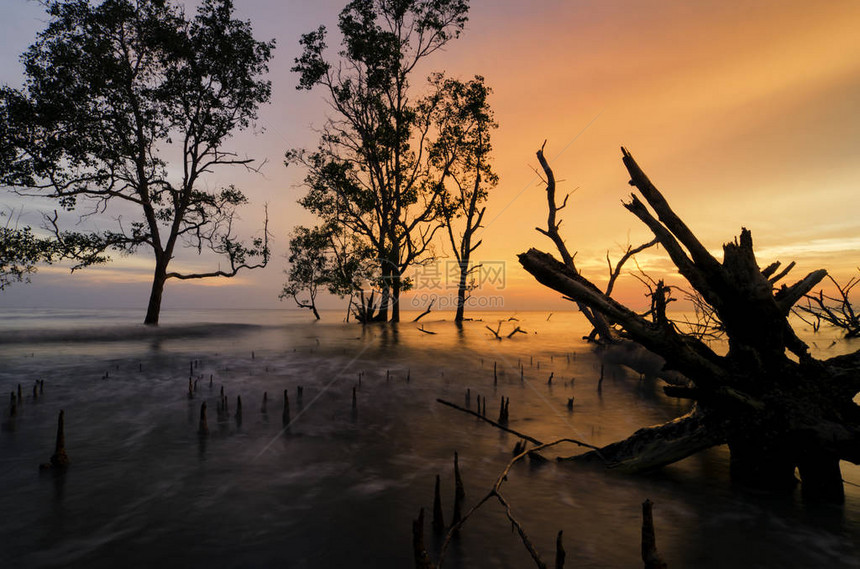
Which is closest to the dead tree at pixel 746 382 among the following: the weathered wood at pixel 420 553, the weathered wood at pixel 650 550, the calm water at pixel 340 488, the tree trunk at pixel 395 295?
the calm water at pixel 340 488

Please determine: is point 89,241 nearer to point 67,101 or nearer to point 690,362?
point 67,101

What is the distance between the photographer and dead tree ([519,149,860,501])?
5.21 meters

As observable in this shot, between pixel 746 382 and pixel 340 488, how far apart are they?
5.44 metres

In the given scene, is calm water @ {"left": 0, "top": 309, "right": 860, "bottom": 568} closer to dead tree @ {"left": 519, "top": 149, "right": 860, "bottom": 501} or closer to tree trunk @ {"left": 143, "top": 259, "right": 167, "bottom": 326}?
dead tree @ {"left": 519, "top": 149, "right": 860, "bottom": 501}

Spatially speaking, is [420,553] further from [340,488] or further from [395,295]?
[395,295]

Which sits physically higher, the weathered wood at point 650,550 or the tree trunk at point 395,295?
the tree trunk at point 395,295

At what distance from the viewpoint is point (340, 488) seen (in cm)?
581

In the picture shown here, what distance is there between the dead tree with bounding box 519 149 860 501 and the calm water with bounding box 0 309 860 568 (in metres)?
0.45

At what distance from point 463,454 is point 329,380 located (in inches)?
266

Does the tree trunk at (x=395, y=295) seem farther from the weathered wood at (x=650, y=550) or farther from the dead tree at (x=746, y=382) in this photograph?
the weathered wood at (x=650, y=550)

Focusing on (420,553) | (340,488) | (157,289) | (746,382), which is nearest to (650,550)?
(420,553)

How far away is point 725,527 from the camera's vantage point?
4.84 metres

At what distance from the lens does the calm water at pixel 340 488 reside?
440cm

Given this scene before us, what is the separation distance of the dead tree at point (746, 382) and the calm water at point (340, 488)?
45cm
